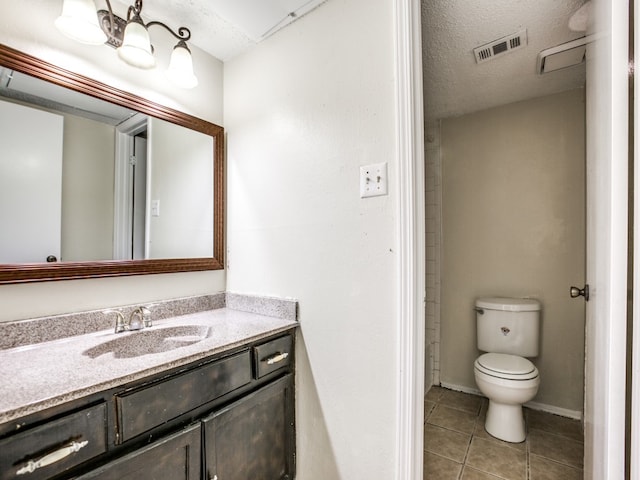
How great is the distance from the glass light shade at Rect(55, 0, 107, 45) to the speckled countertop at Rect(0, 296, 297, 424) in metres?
1.12

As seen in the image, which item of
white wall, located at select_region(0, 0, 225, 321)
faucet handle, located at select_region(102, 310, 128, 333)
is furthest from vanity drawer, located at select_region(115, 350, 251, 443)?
white wall, located at select_region(0, 0, 225, 321)

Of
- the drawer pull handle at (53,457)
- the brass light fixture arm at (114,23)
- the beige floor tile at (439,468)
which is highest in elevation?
the brass light fixture arm at (114,23)

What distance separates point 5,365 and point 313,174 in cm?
121

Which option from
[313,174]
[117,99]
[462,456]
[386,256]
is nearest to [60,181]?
[117,99]

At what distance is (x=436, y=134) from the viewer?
259 cm

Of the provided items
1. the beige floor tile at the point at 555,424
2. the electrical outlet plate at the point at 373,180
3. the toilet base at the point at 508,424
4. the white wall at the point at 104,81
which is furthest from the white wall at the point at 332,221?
the beige floor tile at the point at 555,424

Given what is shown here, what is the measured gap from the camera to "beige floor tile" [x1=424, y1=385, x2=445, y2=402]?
7.66 feet

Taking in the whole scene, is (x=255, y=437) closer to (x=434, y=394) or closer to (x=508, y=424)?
(x=508, y=424)

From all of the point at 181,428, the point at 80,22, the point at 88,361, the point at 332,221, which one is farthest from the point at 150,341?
the point at 80,22

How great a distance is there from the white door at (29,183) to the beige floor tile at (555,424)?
2.81 metres

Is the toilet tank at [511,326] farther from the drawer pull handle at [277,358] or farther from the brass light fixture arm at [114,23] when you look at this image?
the brass light fixture arm at [114,23]

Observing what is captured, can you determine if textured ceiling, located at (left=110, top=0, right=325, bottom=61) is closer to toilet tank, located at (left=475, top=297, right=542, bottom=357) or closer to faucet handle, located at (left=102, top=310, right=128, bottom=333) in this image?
faucet handle, located at (left=102, top=310, right=128, bottom=333)

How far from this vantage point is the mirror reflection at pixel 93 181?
3.51 ft

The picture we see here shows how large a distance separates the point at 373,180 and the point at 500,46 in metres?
1.20
